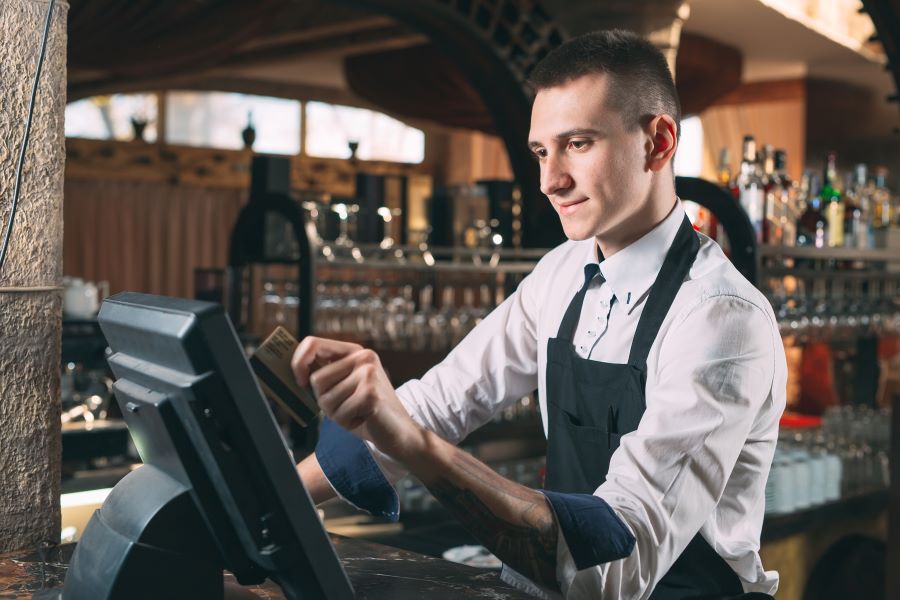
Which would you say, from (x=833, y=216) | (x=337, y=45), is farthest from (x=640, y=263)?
(x=337, y=45)

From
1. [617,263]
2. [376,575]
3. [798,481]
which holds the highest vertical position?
[617,263]

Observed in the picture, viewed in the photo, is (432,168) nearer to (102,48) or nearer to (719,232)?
(102,48)

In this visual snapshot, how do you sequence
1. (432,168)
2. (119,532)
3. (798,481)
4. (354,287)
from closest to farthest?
1. (119,532)
2. (798,481)
3. (354,287)
4. (432,168)

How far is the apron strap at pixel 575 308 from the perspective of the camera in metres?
1.70

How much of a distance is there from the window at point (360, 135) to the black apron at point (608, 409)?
8.20 m

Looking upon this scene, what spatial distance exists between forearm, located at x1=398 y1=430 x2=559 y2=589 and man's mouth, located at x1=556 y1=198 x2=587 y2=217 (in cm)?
42

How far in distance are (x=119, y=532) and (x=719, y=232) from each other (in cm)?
317

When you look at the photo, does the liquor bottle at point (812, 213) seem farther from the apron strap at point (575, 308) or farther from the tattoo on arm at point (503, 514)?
the tattoo on arm at point (503, 514)

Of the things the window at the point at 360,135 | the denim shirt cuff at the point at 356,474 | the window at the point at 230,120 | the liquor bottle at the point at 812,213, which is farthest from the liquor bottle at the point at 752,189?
the window at the point at 360,135

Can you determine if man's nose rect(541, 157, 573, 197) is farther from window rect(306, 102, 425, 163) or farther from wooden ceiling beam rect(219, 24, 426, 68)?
window rect(306, 102, 425, 163)

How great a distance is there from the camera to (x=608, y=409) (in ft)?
5.18

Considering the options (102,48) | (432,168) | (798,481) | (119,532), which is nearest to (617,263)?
(119,532)

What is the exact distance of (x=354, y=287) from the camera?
150 inches

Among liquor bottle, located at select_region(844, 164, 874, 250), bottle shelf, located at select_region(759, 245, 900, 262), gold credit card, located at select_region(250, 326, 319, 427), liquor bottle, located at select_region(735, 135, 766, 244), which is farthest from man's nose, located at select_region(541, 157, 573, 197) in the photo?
liquor bottle, located at select_region(844, 164, 874, 250)
